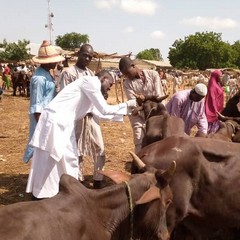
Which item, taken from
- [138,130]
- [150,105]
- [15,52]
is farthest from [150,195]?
[15,52]

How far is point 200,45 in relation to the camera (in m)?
69.7

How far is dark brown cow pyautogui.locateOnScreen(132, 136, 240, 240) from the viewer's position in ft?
13.9

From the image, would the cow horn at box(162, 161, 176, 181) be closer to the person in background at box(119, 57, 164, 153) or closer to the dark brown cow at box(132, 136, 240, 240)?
the dark brown cow at box(132, 136, 240, 240)

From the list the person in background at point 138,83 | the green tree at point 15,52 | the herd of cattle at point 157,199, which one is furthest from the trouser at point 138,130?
the green tree at point 15,52

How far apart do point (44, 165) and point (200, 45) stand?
6753 centimetres

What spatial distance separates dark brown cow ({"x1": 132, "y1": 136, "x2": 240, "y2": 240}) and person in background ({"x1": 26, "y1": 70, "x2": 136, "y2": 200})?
0.99 meters

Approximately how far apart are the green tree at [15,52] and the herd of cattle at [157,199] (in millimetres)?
40158

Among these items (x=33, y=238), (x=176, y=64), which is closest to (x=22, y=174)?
(x=33, y=238)

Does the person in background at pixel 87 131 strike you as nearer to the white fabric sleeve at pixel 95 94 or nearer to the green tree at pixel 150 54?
the white fabric sleeve at pixel 95 94

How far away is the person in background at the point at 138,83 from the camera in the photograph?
268 inches

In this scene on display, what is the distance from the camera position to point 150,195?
307 centimetres

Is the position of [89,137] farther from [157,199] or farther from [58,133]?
[157,199]

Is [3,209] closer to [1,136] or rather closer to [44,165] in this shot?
[44,165]

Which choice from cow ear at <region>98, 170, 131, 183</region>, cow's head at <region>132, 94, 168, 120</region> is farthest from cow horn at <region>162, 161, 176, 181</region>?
cow's head at <region>132, 94, 168, 120</region>
